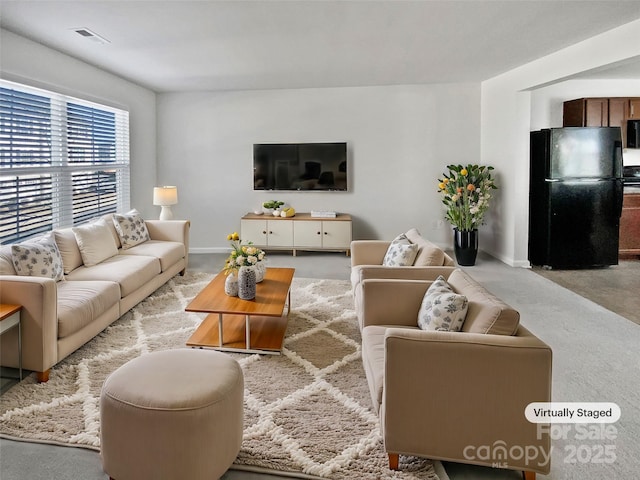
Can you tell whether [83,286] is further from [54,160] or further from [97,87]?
[97,87]

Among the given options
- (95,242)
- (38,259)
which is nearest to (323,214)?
(95,242)

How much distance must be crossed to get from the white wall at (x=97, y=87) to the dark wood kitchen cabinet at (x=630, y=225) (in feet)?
21.7

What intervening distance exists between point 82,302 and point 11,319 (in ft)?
1.64

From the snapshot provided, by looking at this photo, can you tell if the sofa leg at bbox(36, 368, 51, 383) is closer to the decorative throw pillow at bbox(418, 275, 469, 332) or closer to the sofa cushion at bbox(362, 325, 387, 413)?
the sofa cushion at bbox(362, 325, 387, 413)

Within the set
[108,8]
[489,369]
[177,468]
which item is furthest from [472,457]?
[108,8]

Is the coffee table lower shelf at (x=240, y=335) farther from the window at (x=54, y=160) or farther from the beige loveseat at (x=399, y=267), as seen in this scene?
the window at (x=54, y=160)

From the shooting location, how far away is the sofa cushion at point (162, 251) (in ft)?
14.9

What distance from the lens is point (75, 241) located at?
3977 mm

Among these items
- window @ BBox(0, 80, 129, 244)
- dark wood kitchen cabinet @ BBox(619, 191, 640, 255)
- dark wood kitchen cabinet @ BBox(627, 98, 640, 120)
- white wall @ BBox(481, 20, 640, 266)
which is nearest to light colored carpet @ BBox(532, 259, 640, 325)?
dark wood kitchen cabinet @ BBox(619, 191, 640, 255)

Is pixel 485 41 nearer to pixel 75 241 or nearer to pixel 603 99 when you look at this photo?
pixel 603 99

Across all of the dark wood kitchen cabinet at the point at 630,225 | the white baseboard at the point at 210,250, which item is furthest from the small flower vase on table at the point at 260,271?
the dark wood kitchen cabinet at the point at 630,225

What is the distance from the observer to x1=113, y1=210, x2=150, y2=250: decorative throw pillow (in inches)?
186

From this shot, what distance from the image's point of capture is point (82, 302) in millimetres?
3023

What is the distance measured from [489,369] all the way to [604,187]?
4738 millimetres
